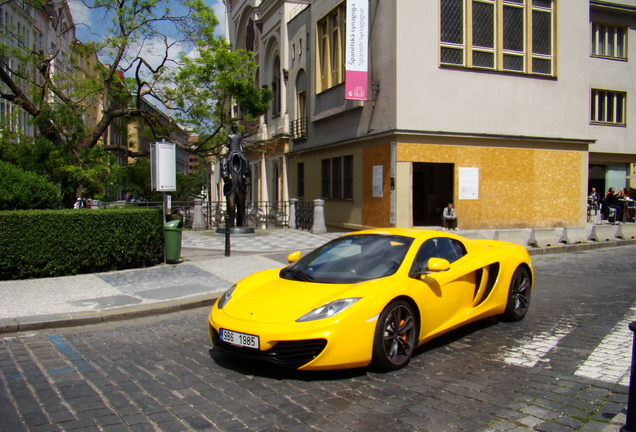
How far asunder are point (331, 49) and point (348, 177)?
582 cm

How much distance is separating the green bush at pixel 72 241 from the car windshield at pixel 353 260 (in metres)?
5.97

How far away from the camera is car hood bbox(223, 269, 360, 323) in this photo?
4.84 meters

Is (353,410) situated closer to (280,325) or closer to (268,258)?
(280,325)

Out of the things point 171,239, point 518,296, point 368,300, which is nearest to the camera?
point 368,300

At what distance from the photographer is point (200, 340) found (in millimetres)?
→ 6312

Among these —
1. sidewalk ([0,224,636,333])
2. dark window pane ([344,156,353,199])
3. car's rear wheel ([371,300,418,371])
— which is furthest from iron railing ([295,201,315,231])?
car's rear wheel ([371,300,418,371])

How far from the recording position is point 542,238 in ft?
50.5

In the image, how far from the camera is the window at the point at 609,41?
28453 millimetres

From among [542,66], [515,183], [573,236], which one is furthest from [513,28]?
[573,236]

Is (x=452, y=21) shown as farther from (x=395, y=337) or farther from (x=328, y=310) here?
(x=328, y=310)

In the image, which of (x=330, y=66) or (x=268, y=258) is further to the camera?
(x=330, y=66)

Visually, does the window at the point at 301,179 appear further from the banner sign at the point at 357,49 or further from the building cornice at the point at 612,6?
the building cornice at the point at 612,6

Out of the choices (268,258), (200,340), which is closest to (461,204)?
(268,258)

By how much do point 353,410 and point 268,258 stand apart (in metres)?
9.14
